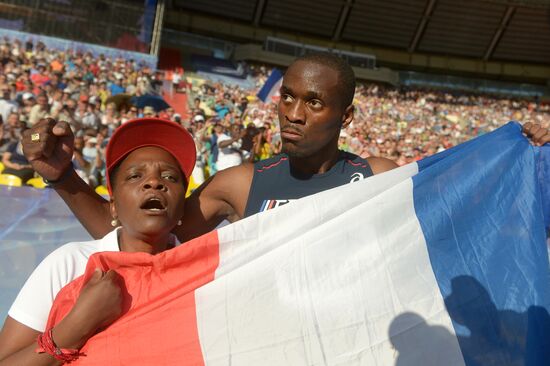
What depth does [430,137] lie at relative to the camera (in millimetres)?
17562

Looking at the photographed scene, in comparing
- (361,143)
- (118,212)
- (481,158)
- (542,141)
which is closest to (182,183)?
(118,212)

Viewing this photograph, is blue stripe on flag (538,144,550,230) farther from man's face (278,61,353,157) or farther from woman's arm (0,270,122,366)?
woman's arm (0,270,122,366)

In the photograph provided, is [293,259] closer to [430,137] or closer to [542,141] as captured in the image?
[542,141]

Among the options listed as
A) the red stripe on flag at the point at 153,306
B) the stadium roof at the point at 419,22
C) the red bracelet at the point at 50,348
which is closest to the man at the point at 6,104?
the red stripe on flag at the point at 153,306

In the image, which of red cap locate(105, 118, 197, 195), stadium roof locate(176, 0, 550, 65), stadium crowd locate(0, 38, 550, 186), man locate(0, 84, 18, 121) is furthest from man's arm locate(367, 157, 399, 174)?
stadium roof locate(176, 0, 550, 65)

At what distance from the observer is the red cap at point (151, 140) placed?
1676 millimetres

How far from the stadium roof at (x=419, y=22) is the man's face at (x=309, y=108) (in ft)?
83.4

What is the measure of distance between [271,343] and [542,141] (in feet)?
4.03

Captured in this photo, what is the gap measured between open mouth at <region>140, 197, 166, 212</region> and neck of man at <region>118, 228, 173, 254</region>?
81 mm

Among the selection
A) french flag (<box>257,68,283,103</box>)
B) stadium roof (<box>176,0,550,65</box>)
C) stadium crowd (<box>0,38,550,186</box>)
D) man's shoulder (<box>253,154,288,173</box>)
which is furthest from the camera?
stadium roof (<box>176,0,550,65</box>)

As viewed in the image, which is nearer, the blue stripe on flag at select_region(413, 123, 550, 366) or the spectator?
the blue stripe on flag at select_region(413, 123, 550, 366)

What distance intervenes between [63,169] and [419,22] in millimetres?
28027

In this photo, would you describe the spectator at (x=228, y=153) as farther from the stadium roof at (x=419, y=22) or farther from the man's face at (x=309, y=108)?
the stadium roof at (x=419, y=22)

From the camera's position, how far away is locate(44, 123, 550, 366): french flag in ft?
4.80
